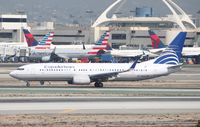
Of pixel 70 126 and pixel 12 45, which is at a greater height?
Answer: pixel 12 45

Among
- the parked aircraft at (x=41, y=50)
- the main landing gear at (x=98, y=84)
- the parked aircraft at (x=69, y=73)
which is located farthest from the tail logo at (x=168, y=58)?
the parked aircraft at (x=41, y=50)

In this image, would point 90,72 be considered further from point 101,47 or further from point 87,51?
point 87,51

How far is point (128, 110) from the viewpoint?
52.5 meters

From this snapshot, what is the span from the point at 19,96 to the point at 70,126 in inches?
740

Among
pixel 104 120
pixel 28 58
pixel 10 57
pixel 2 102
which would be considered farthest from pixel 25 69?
pixel 10 57

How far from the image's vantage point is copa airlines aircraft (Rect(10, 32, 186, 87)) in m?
77.6

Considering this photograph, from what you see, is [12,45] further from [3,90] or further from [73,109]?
[73,109]

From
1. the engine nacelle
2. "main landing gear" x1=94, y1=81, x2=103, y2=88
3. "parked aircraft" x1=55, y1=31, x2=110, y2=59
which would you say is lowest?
"main landing gear" x1=94, y1=81, x2=103, y2=88

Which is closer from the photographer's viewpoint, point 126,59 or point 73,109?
point 73,109

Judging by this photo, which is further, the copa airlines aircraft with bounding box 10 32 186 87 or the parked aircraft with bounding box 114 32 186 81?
the parked aircraft with bounding box 114 32 186 81

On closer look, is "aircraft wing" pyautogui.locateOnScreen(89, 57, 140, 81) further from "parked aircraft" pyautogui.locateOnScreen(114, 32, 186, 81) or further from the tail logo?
the tail logo

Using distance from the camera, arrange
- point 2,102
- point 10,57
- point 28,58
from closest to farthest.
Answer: point 2,102 < point 28,58 < point 10,57

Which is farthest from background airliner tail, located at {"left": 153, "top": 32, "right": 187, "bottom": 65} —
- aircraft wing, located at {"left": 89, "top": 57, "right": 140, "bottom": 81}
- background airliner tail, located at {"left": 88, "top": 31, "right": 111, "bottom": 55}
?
background airliner tail, located at {"left": 88, "top": 31, "right": 111, "bottom": 55}

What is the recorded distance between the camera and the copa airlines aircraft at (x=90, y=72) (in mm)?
77625
